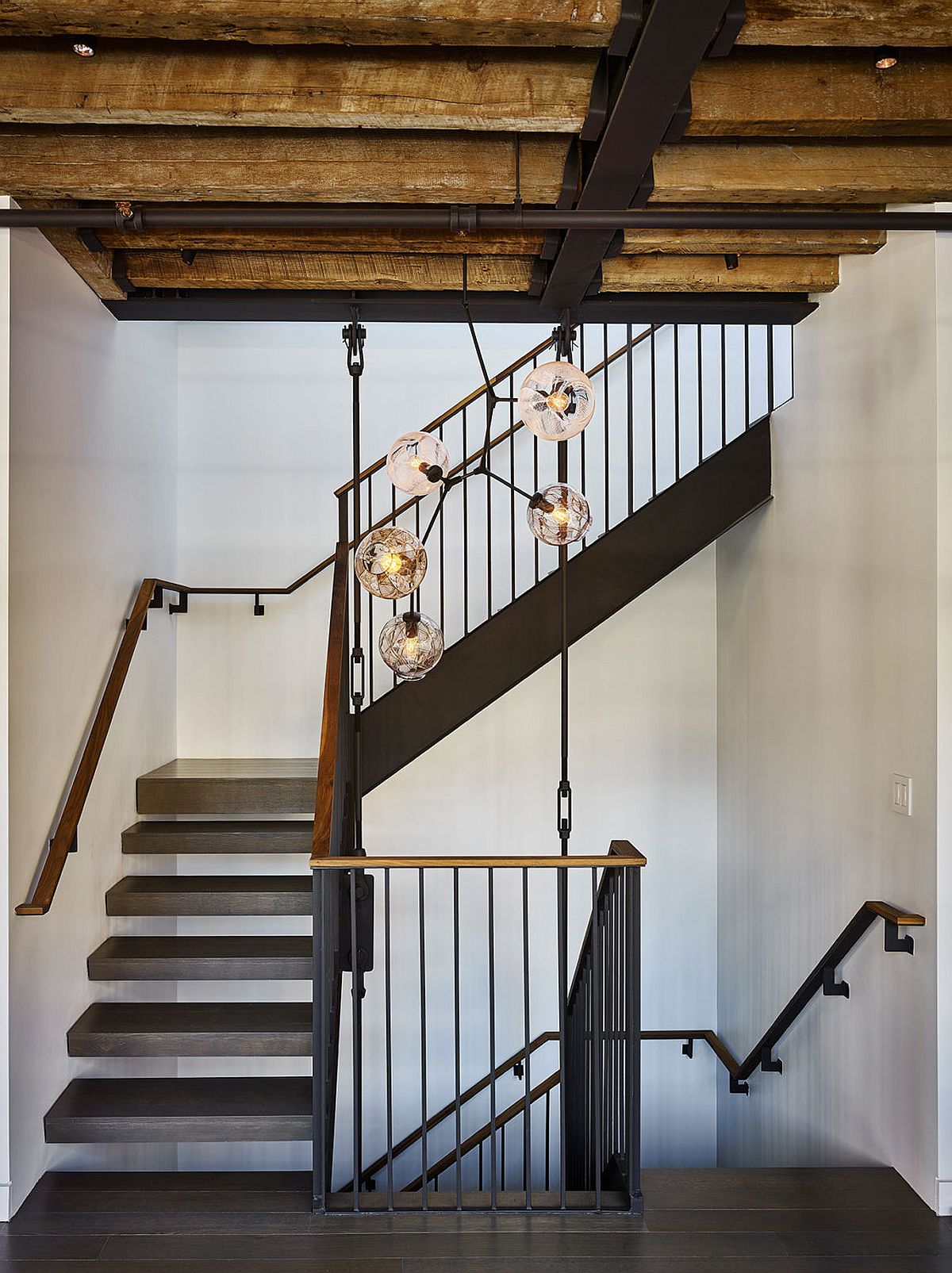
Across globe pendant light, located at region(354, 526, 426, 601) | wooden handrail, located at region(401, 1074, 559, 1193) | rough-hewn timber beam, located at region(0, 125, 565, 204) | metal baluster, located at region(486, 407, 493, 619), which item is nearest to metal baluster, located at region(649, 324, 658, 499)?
metal baluster, located at region(486, 407, 493, 619)

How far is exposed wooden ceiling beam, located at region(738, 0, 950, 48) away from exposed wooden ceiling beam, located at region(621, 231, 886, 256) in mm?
1061

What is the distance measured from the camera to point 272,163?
267cm

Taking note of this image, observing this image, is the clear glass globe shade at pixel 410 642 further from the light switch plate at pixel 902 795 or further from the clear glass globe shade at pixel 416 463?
the light switch plate at pixel 902 795

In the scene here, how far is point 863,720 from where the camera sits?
133 inches

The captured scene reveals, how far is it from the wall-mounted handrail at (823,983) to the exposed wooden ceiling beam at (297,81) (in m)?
2.52

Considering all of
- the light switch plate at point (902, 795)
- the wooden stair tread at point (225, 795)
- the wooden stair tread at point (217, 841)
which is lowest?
the wooden stair tread at point (217, 841)

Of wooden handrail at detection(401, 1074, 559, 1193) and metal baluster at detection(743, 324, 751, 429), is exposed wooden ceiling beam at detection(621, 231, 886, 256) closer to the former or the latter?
metal baluster at detection(743, 324, 751, 429)

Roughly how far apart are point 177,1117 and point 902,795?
103 inches

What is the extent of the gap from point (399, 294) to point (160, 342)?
1.93m

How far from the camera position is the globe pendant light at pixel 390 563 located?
8.52 feet

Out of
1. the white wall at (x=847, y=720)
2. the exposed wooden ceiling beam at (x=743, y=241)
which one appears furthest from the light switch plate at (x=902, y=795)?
the exposed wooden ceiling beam at (x=743, y=241)

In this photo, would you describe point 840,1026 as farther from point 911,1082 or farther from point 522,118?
point 522,118

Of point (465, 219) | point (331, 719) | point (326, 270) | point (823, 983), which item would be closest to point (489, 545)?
point (331, 719)

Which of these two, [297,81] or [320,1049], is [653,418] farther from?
[320,1049]
